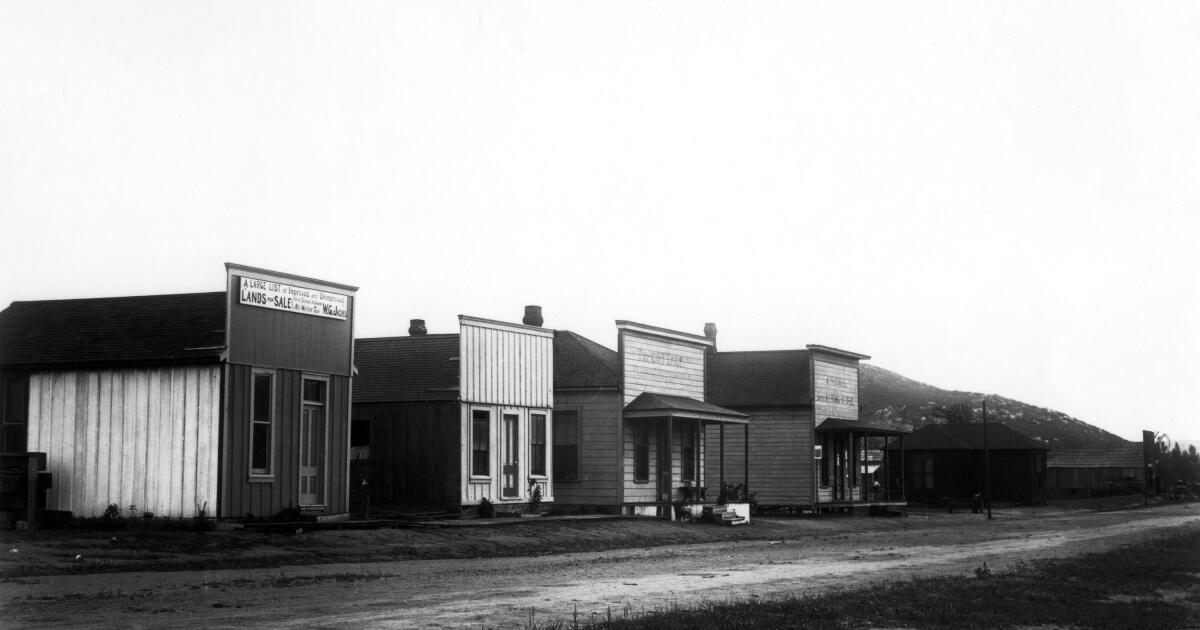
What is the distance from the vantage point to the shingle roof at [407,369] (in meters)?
31.6

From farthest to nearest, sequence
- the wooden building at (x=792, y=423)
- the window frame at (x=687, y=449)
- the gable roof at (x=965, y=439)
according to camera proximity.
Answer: the gable roof at (x=965, y=439)
the wooden building at (x=792, y=423)
the window frame at (x=687, y=449)

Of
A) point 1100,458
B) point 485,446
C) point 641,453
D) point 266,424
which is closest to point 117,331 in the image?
point 266,424

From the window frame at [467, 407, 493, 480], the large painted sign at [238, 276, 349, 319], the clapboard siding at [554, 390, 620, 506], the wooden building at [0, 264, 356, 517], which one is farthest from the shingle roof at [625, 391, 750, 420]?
the wooden building at [0, 264, 356, 517]

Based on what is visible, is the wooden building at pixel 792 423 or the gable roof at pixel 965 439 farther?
the gable roof at pixel 965 439

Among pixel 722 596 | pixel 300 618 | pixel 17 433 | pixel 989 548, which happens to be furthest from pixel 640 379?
pixel 300 618

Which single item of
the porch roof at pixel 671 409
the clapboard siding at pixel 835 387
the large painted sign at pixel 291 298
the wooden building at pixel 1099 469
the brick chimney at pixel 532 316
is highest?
the brick chimney at pixel 532 316

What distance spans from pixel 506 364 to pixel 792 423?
1500cm

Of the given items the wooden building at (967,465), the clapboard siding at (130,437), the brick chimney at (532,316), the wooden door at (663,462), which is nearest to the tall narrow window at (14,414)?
the clapboard siding at (130,437)

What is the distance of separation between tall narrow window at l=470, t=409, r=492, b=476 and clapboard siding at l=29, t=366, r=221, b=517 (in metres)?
8.49

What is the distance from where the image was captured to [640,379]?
3719 centimetres

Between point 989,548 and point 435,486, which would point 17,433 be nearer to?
point 435,486

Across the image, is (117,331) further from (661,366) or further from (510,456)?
(661,366)

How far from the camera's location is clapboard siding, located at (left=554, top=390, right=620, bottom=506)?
117ft

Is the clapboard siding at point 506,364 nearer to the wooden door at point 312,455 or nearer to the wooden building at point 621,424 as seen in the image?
the wooden building at point 621,424
